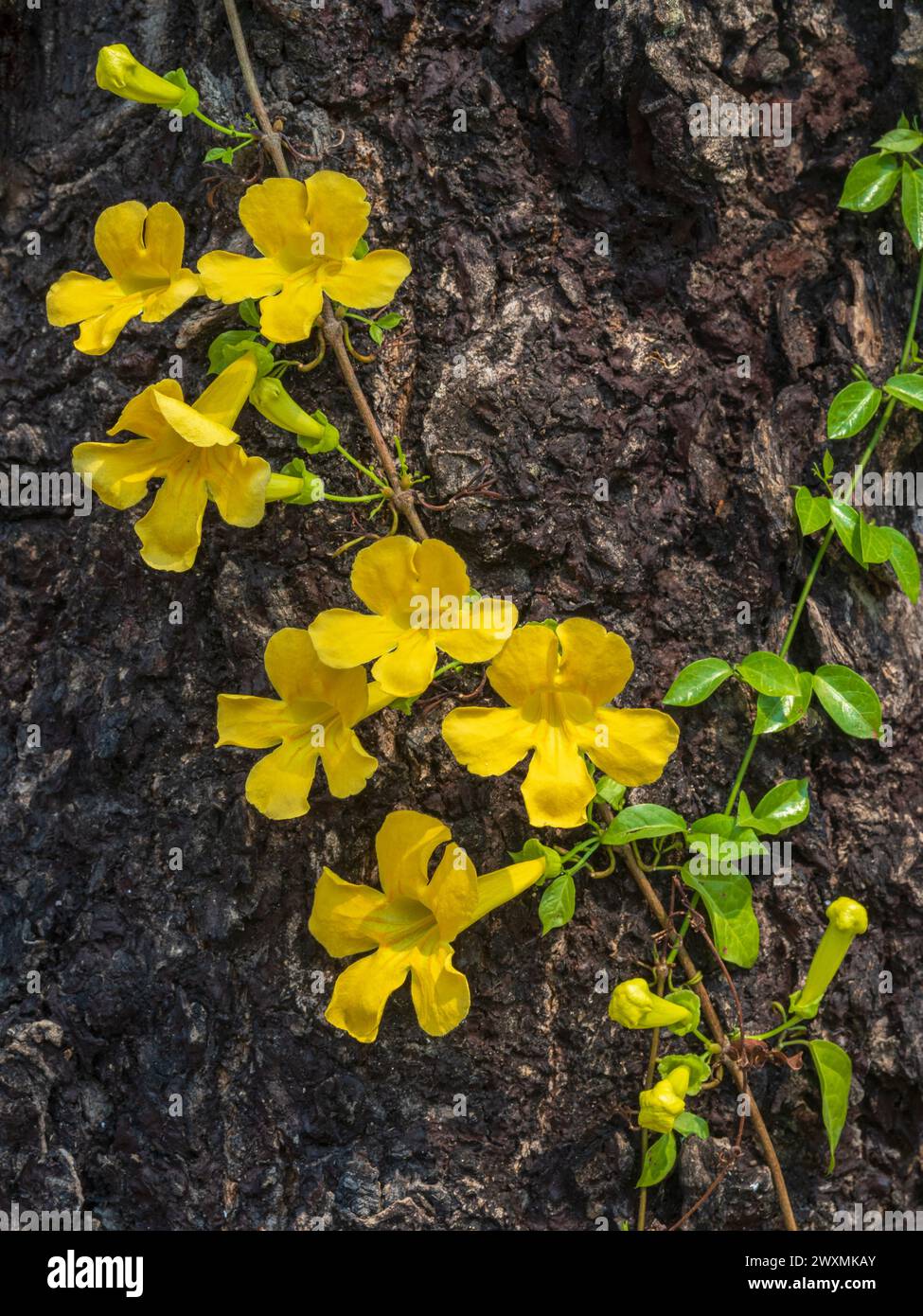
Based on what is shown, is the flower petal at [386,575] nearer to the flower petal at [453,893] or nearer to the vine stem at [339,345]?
the vine stem at [339,345]

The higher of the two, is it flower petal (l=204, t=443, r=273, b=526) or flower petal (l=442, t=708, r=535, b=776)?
flower petal (l=204, t=443, r=273, b=526)

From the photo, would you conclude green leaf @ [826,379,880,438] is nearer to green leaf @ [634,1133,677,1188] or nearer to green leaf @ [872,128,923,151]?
green leaf @ [872,128,923,151]

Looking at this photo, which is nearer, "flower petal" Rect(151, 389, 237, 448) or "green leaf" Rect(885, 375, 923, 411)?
"flower petal" Rect(151, 389, 237, 448)

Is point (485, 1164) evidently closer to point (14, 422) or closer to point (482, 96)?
point (14, 422)

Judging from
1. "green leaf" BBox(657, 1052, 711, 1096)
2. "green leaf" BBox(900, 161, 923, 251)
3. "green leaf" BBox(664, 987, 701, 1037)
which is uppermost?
"green leaf" BBox(900, 161, 923, 251)

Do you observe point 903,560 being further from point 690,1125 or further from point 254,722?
point 254,722

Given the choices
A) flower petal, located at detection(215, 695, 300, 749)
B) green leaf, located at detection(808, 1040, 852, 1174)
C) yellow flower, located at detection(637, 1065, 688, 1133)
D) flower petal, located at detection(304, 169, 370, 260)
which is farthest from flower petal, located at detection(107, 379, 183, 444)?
green leaf, located at detection(808, 1040, 852, 1174)
